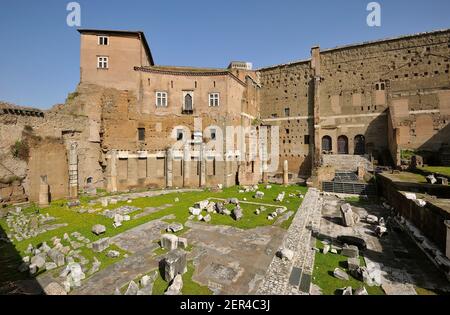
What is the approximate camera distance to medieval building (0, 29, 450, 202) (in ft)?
57.7

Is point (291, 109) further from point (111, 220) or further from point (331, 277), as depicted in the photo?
point (331, 277)

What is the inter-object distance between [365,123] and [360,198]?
13.5m

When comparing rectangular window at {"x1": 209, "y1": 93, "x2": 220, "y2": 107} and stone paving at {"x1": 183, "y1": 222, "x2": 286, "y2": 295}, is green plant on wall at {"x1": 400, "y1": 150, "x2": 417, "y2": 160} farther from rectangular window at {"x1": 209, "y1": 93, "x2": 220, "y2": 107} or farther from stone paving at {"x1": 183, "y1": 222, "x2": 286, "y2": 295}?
rectangular window at {"x1": 209, "y1": 93, "x2": 220, "y2": 107}

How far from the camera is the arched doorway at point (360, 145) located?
26.9 meters

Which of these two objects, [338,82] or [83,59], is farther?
[338,82]

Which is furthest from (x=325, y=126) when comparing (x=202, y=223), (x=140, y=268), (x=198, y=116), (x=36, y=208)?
(x=36, y=208)

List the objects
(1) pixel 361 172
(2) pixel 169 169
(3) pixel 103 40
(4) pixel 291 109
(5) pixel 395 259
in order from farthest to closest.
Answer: (4) pixel 291 109 → (2) pixel 169 169 → (3) pixel 103 40 → (1) pixel 361 172 → (5) pixel 395 259

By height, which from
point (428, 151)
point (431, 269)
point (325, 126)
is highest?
point (325, 126)

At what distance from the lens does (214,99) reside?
79.5 feet

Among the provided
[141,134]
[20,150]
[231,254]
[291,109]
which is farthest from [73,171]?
[291,109]

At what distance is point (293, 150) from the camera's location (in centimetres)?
3102

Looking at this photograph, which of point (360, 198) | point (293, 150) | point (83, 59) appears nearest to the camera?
point (360, 198)

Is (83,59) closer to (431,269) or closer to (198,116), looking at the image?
(198,116)

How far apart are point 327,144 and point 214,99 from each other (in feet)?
53.9
